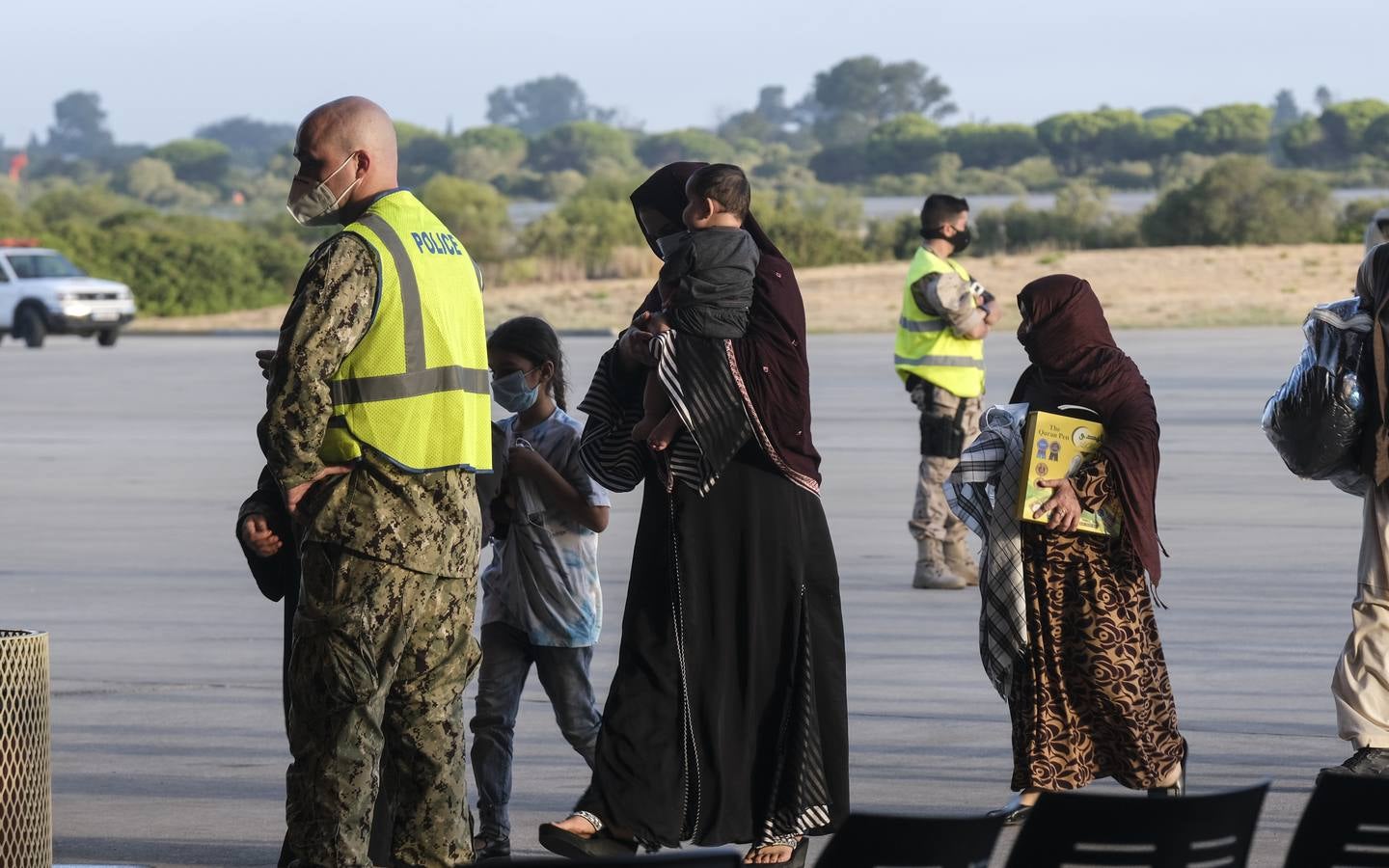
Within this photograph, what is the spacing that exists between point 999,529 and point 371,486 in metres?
2.20

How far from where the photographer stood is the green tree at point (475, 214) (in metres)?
67.2

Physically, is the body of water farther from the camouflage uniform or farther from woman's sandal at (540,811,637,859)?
the camouflage uniform

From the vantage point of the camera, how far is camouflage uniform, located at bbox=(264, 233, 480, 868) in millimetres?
4645

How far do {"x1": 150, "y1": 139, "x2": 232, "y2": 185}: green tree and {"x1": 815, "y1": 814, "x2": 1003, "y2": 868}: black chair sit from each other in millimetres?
162902

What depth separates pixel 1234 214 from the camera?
6694 cm

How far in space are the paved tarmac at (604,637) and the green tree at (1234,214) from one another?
47491 mm

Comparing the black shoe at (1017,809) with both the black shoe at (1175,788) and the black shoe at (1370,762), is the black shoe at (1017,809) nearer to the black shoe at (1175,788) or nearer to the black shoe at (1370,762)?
the black shoe at (1175,788)

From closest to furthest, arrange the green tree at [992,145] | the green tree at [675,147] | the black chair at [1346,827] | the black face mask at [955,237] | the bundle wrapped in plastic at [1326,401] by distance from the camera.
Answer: the black chair at [1346,827] < the bundle wrapped in plastic at [1326,401] < the black face mask at [955,237] < the green tree at [992,145] < the green tree at [675,147]

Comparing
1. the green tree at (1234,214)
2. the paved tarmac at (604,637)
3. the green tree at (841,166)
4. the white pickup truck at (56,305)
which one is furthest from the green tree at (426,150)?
the paved tarmac at (604,637)

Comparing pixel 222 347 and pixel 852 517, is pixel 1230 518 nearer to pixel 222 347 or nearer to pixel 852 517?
pixel 852 517

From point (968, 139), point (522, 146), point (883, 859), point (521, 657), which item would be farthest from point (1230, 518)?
point (522, 146)

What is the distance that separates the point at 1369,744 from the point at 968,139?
140025 mm

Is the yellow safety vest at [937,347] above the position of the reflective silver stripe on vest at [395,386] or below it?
below

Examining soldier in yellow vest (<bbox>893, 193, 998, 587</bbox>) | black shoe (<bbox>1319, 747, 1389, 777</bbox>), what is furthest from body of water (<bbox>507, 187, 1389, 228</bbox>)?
black shoe (<bbox>1319, 747, 1389, 777</bbox>)
